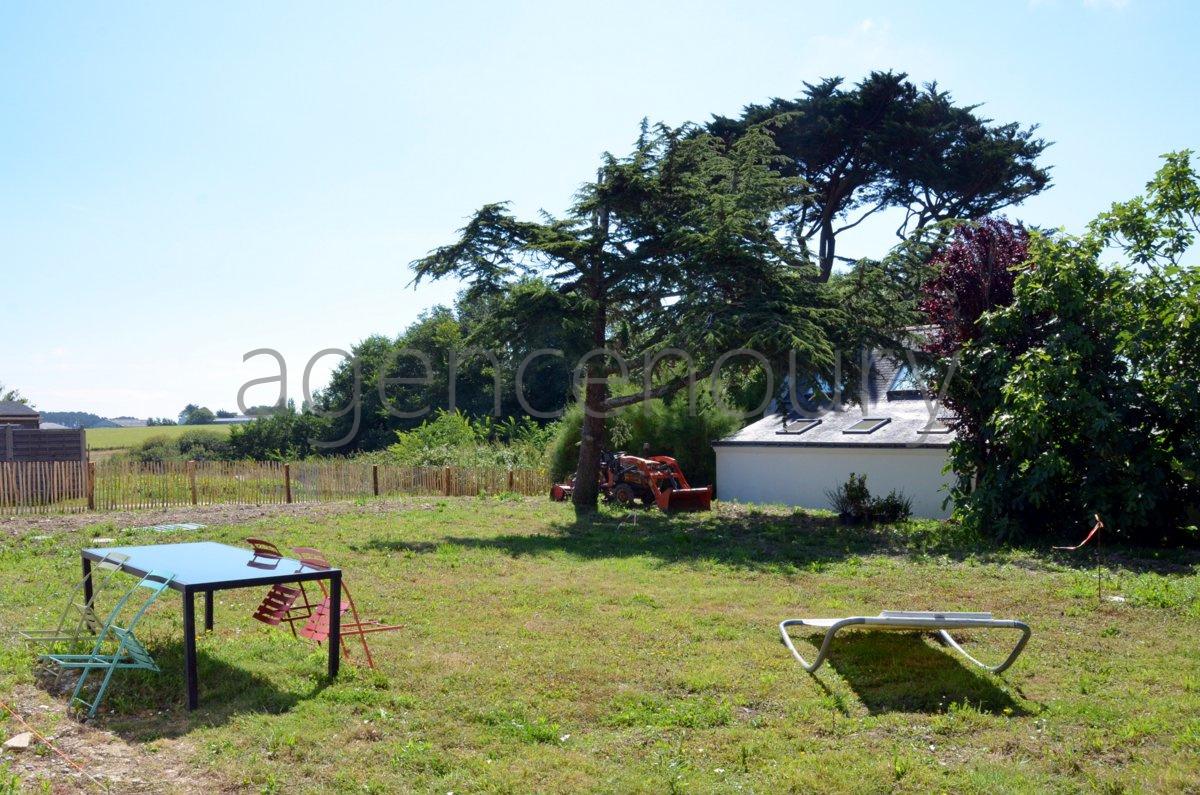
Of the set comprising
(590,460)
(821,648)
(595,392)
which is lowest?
(821,648)

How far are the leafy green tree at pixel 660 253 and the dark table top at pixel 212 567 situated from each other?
37.0ft

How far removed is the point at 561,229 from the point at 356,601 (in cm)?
1130

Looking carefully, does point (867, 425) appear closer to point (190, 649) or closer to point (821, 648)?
point (821, 648)

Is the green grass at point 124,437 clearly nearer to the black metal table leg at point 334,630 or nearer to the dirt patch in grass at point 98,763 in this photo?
the black metal table leg at point 334,630

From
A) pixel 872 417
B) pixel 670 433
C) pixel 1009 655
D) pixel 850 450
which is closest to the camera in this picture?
pixel 1009 655

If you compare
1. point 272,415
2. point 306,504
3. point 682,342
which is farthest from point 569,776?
point 272,415

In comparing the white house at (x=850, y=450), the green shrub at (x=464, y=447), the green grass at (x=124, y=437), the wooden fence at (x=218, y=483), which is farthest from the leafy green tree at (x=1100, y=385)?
the green grass at (x=124, y=437)

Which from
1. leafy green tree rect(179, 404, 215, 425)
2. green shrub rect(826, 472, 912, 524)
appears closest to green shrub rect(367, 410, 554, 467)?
green shrub rect(826, 472, 912, 524)

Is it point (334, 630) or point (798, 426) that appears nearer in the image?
point (334, 630)

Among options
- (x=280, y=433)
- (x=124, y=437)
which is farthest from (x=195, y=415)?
(x=280, y=433)

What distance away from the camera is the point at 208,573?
6.44 meters

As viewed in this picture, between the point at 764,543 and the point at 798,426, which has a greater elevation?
the point at 798,426

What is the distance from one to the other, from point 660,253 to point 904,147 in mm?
17904

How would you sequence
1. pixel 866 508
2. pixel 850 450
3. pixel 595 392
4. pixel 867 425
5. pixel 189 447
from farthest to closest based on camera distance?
pixel 189 447
pixel 867 425
pixel 850 450
pixel 595 392
pixel 866 508
